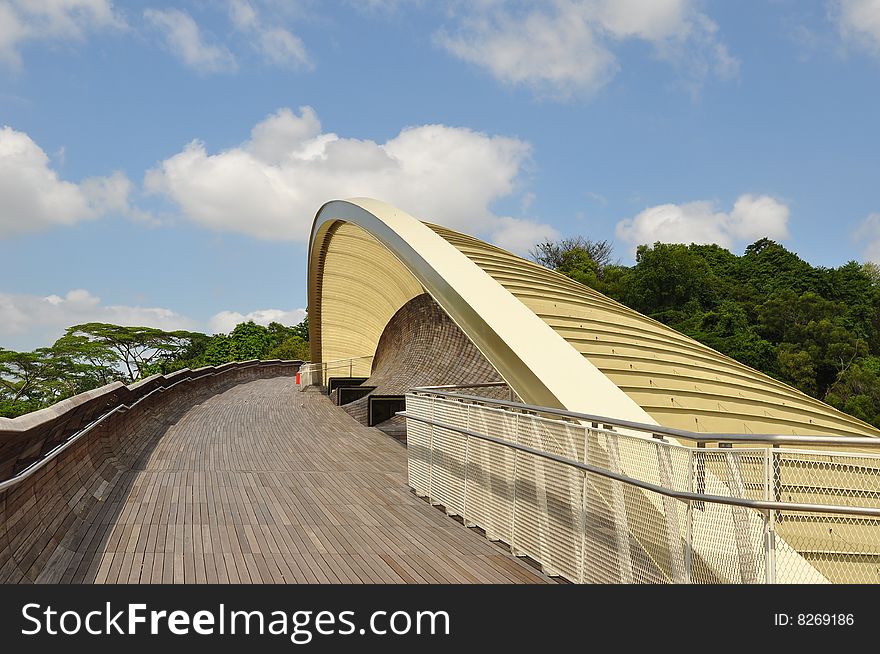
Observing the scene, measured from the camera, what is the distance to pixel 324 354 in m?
32.0

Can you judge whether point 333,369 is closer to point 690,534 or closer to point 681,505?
point 681,505

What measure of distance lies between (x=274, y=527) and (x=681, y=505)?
395 centimetres

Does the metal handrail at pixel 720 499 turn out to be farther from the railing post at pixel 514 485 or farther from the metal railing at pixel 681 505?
the railing post at pixel 514 485

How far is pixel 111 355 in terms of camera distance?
60562 mm

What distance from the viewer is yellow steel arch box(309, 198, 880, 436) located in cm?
863

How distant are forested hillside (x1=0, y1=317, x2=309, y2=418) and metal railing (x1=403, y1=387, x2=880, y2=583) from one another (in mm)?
43397

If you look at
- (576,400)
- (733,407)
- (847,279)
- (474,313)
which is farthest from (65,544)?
(847,279)

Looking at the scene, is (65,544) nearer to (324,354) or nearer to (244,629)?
(244,629)

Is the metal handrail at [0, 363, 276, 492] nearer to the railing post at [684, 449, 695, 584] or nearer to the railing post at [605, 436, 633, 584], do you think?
the railing post at [605, 436, 633, 584]

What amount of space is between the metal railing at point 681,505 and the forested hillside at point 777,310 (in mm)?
31966

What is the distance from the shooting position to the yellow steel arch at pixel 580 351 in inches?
340

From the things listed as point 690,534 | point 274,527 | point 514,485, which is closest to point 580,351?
point 514,485

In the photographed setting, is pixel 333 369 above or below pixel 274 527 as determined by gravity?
above

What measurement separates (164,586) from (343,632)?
1.62 m
